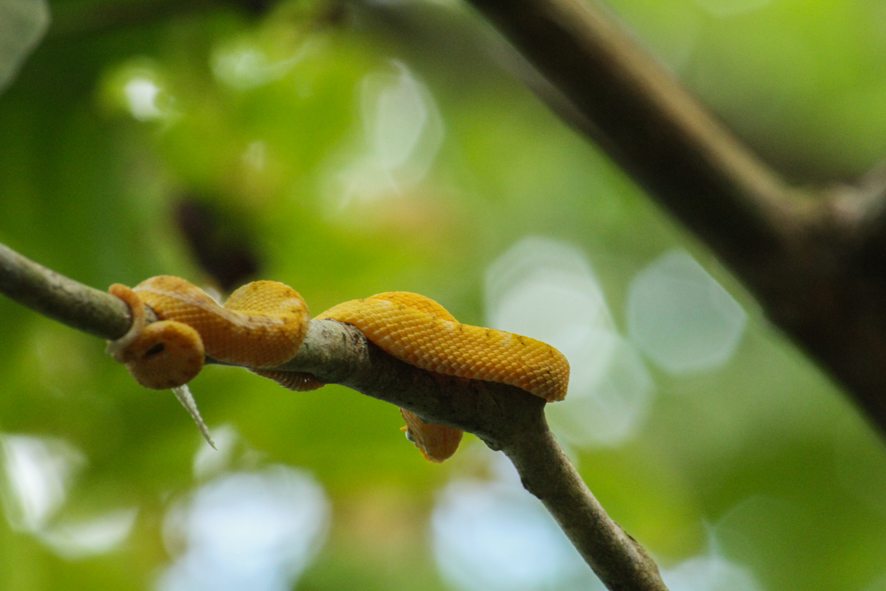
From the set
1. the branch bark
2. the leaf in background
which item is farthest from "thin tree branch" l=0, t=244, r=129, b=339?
the branch bark

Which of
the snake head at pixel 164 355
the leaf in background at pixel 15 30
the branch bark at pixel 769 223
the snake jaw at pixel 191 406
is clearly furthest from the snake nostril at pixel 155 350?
the branch bark at pixel 769 223

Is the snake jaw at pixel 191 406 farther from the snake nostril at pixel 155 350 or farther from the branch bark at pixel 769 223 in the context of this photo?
the branch bark at pixel 769 223

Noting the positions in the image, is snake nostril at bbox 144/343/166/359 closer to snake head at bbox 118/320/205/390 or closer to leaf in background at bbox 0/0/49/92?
snake head at bbox 118/320/205/390

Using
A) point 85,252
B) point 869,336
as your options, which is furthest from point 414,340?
point 85,252

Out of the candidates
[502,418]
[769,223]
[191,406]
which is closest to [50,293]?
[191,406]

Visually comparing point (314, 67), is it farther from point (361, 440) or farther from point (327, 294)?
point (361, 440)

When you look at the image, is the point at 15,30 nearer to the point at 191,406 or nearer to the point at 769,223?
the point at 191,406
